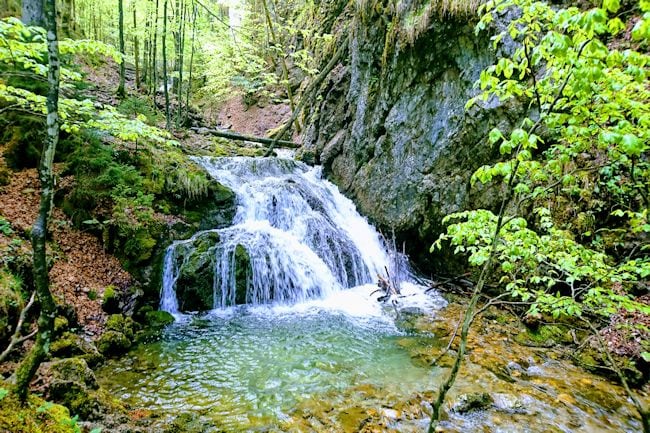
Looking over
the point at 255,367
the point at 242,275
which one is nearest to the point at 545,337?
the point at 255,367

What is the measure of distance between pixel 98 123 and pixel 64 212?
Answer: 3289 mm

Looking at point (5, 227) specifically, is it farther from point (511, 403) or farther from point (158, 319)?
point (511, 403)

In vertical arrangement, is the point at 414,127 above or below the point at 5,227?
above

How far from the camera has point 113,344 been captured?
5.29m

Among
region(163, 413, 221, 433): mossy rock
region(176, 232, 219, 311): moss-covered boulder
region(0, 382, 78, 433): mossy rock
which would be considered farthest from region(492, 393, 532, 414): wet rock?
region(176, 232, 219, 311): moss-covered boulder

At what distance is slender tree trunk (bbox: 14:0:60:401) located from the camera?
2443mm

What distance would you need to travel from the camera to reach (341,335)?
627cm

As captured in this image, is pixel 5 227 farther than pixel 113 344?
Yes

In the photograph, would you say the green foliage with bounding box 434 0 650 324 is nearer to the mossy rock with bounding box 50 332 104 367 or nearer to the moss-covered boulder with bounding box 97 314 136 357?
the mossy rock with bounding box 50 332 104 367

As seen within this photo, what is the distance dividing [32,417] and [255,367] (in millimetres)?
3089

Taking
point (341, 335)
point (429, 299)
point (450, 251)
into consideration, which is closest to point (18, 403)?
point (341, 335)

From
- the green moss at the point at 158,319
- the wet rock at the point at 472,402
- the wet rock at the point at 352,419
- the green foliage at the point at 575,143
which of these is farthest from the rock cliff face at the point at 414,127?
the green moss at the point at 158,319

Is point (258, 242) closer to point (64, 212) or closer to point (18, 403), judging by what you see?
point (64, 212)

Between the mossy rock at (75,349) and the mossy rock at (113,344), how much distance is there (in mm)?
140
